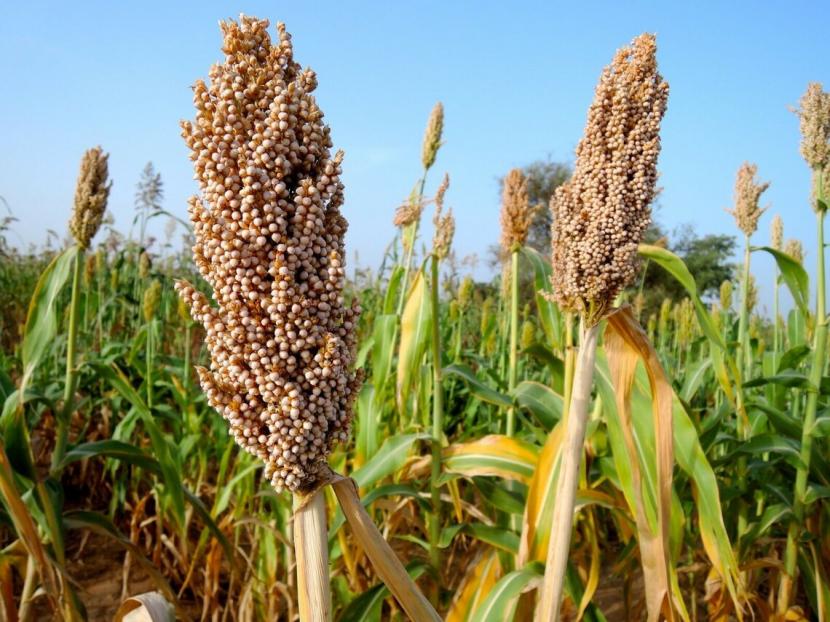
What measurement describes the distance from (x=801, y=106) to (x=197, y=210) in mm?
3265

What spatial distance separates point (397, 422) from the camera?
4.14 metres

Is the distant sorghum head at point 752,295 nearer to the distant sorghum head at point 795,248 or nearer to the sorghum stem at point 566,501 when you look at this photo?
the distant sorghum head at point 795,248

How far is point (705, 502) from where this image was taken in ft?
7.54

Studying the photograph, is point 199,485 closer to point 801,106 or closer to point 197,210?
point 197,210

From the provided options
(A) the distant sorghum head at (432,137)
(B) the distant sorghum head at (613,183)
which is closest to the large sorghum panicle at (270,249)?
(B) the distant sorghum head at (613,183)

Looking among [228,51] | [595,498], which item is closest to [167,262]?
[595,498]

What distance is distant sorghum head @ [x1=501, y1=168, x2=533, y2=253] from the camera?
3242 millimetres

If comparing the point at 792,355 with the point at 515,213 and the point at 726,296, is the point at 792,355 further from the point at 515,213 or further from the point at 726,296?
the point at 726,296

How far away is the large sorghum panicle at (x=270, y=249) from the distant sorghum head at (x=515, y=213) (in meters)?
2.28

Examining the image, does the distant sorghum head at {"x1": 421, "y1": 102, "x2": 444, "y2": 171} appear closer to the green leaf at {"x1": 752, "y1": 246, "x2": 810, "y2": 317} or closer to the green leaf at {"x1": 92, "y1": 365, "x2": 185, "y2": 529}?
the green leaf at {"x1": 752, "y1": 246, "x2": 810, "y2": 317}

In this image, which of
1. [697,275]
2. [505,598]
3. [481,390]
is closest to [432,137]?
[481,390]

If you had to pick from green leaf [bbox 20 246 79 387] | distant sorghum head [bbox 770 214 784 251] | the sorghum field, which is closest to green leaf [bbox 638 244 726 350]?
the sorghum field

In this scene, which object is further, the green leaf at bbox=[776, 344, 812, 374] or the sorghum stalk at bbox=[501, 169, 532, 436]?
the green leaf at bbox=[776, 344, 812, 374]

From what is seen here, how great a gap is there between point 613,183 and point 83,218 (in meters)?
2.14
